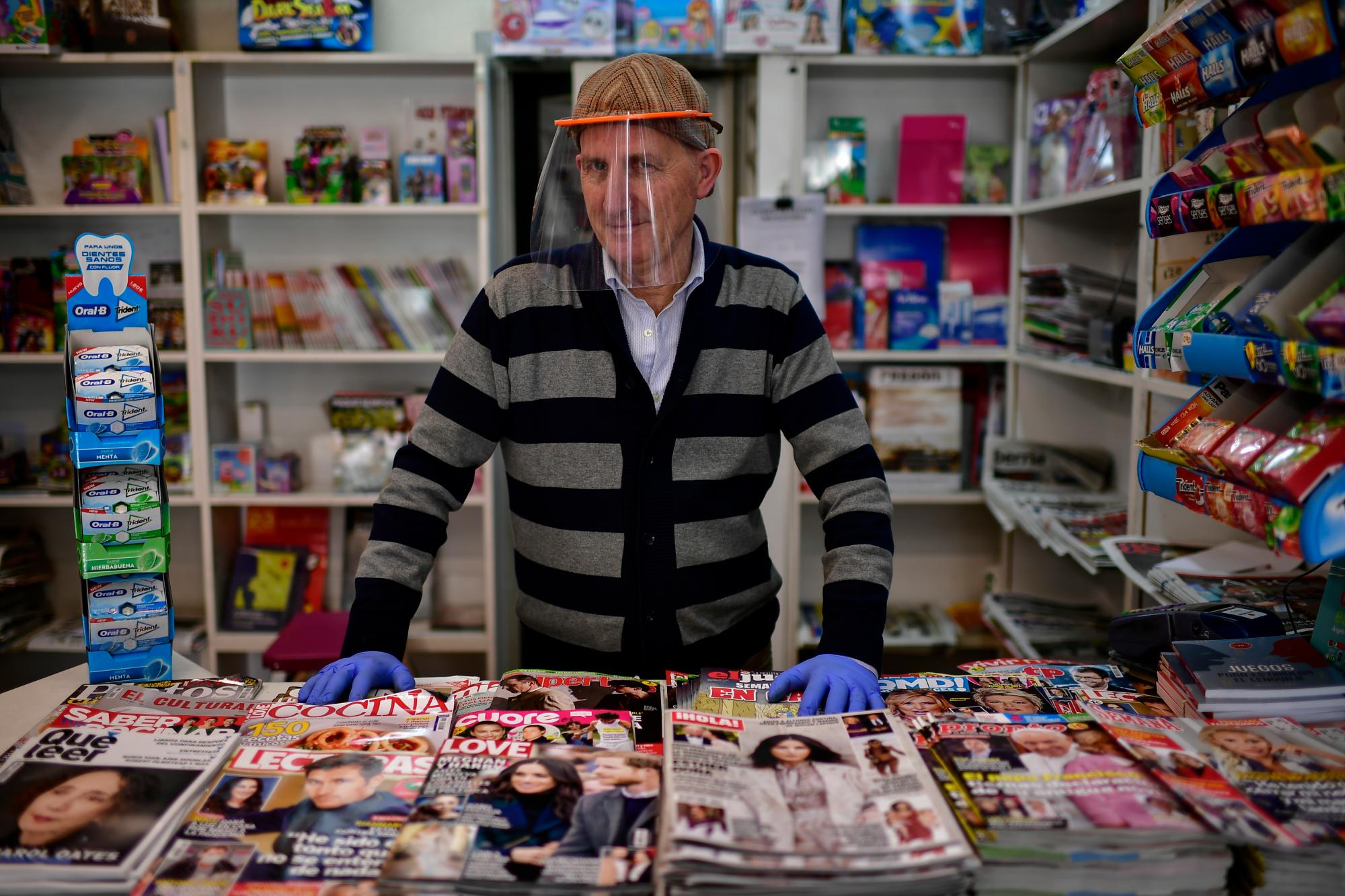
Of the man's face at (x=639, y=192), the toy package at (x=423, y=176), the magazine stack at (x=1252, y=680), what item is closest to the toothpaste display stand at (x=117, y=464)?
the man's face at (x=639, y=192)

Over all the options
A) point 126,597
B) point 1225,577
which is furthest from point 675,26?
point 126,597

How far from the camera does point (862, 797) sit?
0.94 meters

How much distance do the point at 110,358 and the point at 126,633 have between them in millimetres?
393

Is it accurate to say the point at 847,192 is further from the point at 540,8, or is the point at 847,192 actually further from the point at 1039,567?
the point at 1039,567

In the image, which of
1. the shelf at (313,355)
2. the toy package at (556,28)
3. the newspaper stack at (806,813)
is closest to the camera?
the newspaper stack at (806,813)

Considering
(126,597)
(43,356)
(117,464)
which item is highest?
(43,356)

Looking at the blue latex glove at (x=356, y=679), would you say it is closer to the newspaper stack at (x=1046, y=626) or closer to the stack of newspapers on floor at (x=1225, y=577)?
the stack of newspapers on floor at (x=1225, y=577)

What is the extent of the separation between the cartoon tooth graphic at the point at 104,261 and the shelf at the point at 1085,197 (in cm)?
192

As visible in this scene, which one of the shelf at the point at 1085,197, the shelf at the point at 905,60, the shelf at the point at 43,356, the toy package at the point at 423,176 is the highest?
the shelf at the point at 905,60

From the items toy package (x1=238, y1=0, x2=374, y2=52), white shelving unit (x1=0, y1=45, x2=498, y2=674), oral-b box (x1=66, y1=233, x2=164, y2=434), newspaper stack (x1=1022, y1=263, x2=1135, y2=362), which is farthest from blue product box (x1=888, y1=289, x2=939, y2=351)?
oral-b box (x1=66, y1=233, x2=164, y2=434)

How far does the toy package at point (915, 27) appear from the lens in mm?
2879

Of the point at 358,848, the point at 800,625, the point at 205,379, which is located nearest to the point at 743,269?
the point at 358,848

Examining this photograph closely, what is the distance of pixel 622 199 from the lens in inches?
58.0

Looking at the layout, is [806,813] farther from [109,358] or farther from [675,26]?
[675,26]
